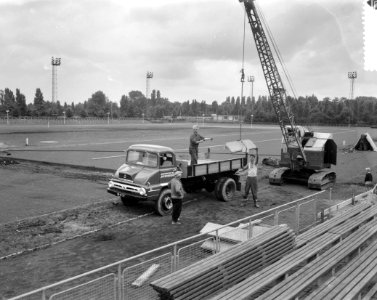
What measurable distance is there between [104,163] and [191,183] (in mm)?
12773

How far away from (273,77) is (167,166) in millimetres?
11980

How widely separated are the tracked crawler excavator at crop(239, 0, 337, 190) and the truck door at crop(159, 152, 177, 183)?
28.8ft

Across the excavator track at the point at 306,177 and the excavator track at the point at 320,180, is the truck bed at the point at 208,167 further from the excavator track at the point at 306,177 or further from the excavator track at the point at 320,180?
the excavator track at the point at 320,180

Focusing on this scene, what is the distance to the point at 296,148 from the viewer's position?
22141mm

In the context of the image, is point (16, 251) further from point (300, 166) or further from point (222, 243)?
point (300, 166)

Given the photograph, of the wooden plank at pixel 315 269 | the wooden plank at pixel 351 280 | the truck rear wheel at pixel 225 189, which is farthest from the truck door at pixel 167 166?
the wooden plank at pixel 351 280

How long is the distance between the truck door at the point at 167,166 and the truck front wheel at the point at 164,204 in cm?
47

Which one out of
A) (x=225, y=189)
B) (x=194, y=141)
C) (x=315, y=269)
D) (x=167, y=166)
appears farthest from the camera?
(x=225, y=189)

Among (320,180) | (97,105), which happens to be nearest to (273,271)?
(320,180)

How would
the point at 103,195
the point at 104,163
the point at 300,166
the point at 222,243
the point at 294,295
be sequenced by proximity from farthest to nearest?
the point at 104,163
the point at 300,166
the point at 103,195
the point at 222,243
the point at 294,295

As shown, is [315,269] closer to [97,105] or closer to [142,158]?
[142,158]

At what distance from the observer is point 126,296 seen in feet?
22.7

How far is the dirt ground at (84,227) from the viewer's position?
939cm

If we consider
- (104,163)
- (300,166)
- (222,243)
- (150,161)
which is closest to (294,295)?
(222,243)
